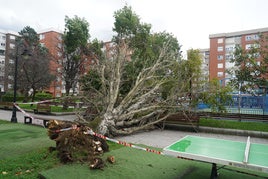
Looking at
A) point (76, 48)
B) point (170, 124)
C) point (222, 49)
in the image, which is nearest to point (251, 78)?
point (170, 124)

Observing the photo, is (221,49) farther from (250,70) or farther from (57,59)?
(57,59)

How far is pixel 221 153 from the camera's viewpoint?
11.8 ft

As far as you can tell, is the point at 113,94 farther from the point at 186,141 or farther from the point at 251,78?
the point at 251,78

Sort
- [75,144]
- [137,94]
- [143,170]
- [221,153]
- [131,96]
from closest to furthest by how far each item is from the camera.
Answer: [221,153] < [143,170] < [75,144] < [131,96] < [137,94]

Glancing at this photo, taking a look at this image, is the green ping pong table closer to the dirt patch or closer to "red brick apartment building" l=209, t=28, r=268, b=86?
the dirt patch

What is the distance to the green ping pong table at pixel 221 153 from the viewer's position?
10.2 feet

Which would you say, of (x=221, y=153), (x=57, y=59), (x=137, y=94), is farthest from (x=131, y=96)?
(x=57, y=59)

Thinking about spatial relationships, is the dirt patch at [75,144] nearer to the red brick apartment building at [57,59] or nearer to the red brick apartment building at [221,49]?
the red brick apartment building at [57,59]

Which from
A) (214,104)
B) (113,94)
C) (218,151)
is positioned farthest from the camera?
(214,104)

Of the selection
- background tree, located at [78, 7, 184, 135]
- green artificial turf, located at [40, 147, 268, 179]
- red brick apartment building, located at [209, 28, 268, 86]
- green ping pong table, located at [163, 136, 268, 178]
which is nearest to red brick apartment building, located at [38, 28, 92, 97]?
background tree, located at [78, 7, 184, 135]

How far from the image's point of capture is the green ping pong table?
10.2 ft

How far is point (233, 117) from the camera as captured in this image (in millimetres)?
12539

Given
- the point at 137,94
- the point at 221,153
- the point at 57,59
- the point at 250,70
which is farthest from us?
the point at 57,59

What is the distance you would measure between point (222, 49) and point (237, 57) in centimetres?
4357
